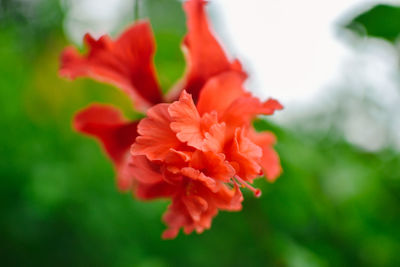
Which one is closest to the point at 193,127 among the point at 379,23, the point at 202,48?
the point at 202,48

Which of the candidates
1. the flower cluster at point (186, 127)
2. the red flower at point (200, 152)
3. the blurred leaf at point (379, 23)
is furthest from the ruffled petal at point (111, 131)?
the blurred leaf at point (379, 23)

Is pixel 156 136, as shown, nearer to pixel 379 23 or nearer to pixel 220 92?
pixel 220 92

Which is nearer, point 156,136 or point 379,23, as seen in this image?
point 156,136

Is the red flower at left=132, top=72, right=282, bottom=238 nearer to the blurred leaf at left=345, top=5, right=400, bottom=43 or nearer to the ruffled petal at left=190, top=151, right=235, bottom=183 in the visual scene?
the ruffled petal at left=190, top=151, right=235, bottom=183

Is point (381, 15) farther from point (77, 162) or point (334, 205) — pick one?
point (77, 162)

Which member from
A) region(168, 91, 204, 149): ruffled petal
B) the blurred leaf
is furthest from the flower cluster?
the blurred leaf

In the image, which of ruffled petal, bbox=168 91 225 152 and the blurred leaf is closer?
ruffled petal, bbox=168 91 225 152
